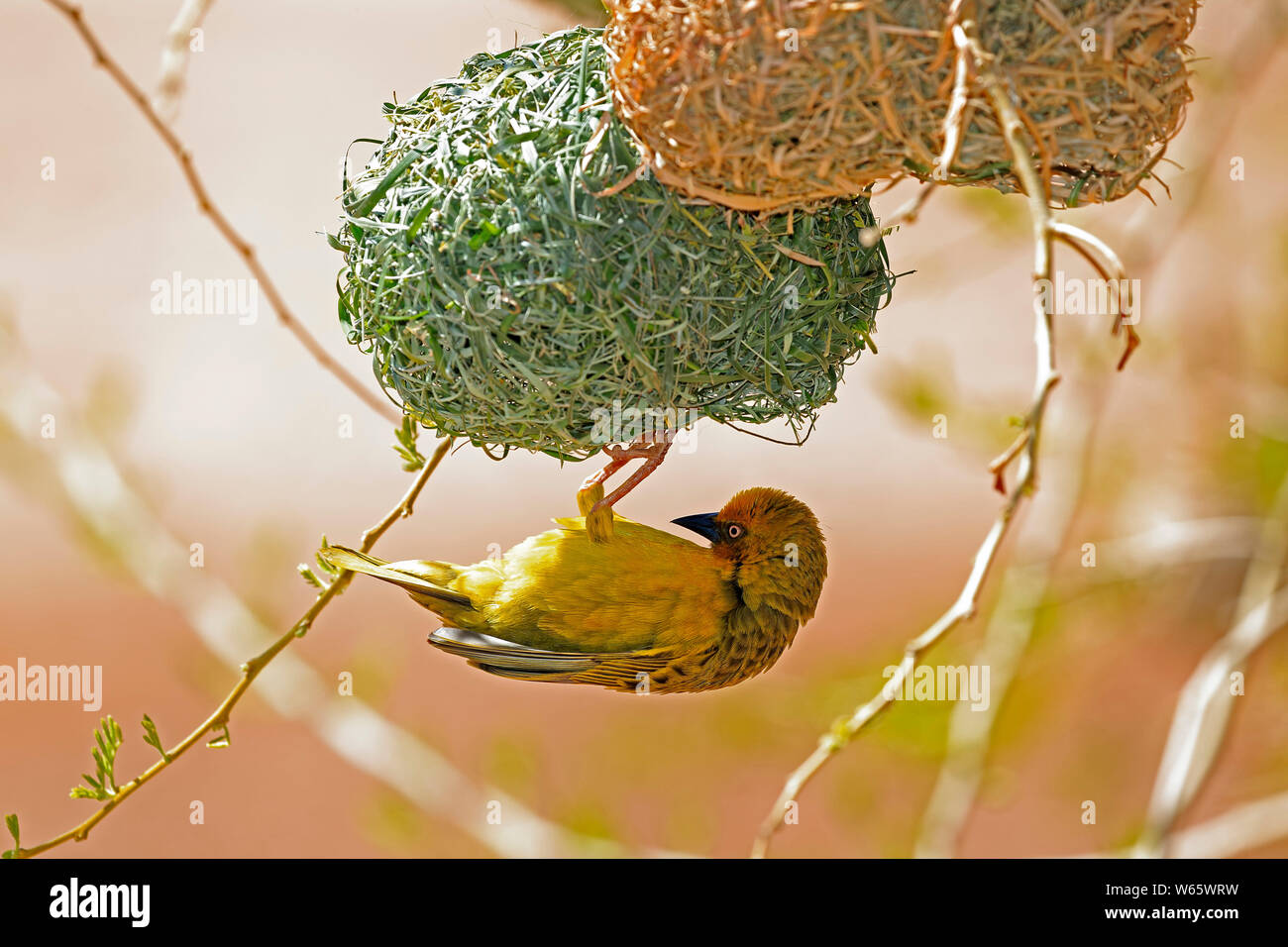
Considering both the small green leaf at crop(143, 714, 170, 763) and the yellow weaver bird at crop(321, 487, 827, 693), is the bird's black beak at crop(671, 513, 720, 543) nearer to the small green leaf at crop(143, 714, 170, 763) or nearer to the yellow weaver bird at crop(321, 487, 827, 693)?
the yellow weaver bird at crop(321, 487, 827, 693)

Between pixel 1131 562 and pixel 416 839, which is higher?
pixel 1131 562

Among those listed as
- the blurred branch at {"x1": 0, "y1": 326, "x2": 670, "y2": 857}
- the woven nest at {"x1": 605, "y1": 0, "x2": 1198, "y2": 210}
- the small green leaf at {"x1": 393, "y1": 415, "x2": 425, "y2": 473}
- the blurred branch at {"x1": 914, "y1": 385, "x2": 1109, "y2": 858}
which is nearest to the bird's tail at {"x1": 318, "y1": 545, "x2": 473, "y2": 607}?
the small green leaf at {"x1": 393, "y1": 415, "x2": 425, "y2": 473}

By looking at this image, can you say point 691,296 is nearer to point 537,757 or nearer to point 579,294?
point 579,294

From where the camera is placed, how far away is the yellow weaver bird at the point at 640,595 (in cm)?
174

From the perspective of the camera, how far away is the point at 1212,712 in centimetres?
253

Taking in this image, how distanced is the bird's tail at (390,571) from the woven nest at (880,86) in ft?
2.55

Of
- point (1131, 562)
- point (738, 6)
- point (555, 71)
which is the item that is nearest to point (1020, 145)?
point (738, 6)

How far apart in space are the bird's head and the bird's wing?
195 mm

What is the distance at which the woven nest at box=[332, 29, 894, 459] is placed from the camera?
4.68 ft

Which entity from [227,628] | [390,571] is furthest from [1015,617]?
[227,628]

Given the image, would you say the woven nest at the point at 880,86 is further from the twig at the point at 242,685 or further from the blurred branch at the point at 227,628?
the blurred branch at the point at 227,628

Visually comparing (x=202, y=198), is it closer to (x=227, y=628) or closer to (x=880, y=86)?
(x=880, y=86)

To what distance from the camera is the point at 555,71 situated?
1.51 m

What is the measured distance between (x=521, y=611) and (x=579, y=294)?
56 centimetres
